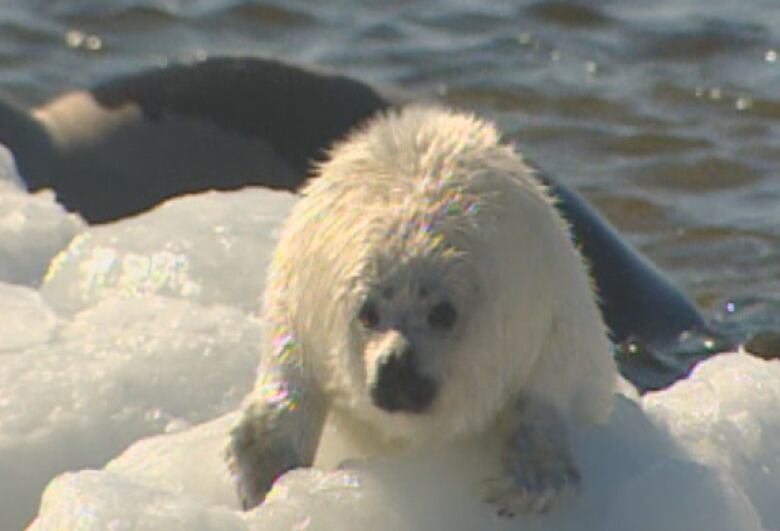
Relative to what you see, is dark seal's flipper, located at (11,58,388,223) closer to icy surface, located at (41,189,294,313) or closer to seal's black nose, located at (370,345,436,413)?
icy surface, located at (41,189,294,313)

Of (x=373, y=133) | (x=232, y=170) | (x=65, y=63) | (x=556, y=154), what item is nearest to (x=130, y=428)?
(x=373, y=133)

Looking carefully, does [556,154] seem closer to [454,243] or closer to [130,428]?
[130,428]

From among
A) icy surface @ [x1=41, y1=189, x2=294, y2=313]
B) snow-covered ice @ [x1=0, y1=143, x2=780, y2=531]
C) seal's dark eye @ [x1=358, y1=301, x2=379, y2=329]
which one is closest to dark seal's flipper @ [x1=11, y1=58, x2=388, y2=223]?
snow-covered ice @ [x1=0, y1=143, x2=780, y2=531]

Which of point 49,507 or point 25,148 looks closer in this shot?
point 49,507

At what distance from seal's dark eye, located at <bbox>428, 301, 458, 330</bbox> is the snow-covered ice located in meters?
0.28

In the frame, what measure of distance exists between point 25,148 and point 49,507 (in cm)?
300

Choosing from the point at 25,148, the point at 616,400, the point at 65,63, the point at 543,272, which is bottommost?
the point at 65,63

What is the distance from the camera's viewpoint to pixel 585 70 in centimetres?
942

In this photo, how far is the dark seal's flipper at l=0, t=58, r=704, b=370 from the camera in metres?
6.28

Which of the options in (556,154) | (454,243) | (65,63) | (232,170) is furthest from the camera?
(65,63)

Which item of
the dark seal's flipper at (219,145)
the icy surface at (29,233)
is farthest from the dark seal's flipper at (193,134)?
the icy surface at (29,233)

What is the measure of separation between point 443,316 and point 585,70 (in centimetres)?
604

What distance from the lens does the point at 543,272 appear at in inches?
142

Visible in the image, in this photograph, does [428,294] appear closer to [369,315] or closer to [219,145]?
[369,315]
